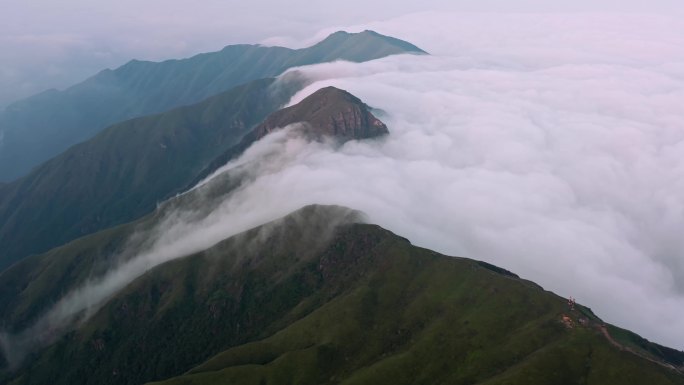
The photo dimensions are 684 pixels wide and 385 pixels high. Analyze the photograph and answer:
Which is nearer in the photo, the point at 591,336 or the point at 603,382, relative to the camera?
the point at 603,382

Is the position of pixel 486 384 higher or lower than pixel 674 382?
lower

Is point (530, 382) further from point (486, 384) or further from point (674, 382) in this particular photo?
point (674, 382)

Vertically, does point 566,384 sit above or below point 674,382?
below

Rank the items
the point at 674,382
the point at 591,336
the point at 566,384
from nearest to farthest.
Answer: the point at 674,382, the point at 566,384, the point at 591,336

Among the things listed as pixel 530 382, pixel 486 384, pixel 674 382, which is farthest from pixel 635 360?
pixel 486 384

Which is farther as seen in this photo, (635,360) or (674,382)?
(635,360)

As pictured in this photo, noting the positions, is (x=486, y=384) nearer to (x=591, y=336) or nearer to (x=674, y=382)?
(x=591, y=336)

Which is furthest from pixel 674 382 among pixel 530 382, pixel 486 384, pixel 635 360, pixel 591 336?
pixel 486 384

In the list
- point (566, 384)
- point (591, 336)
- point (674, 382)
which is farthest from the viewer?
point (591, 336)
